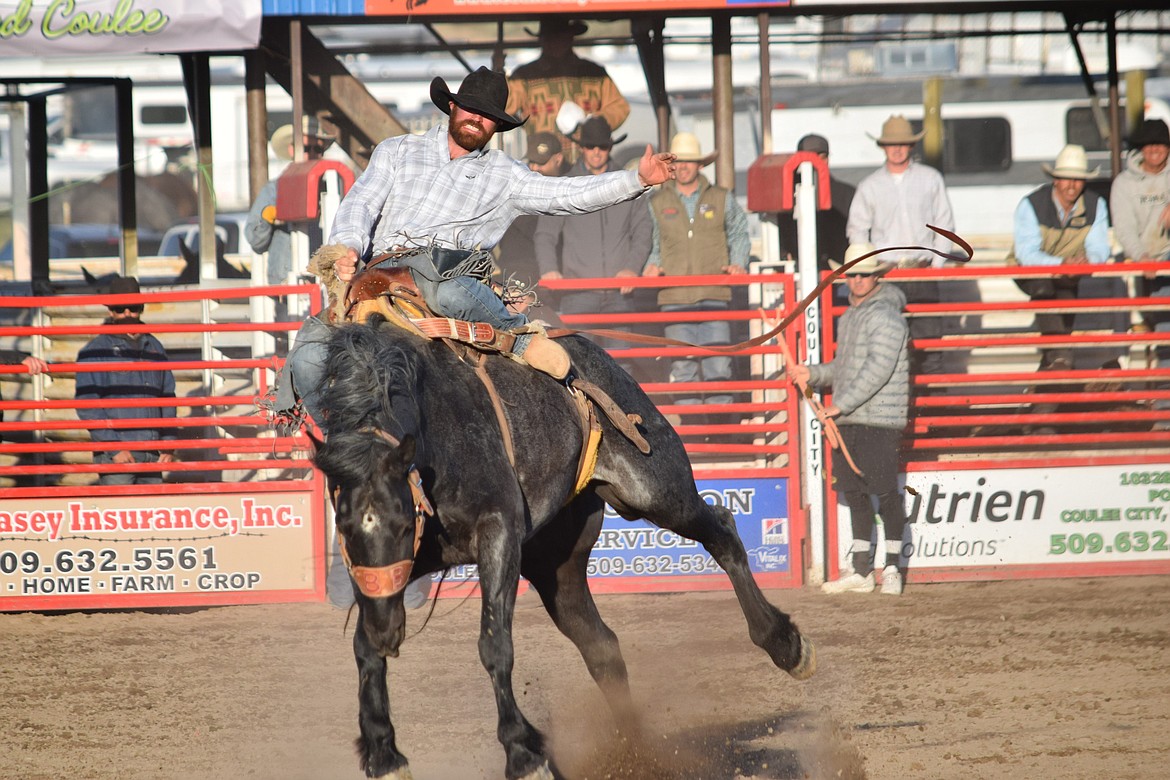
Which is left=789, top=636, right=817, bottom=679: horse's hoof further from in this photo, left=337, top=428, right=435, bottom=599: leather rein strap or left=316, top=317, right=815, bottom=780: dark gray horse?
left=337, top=428, right=435, bottom=599: leather rein strap

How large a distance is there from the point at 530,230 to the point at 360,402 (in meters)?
5.58

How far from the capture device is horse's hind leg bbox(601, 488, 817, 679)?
5176 millimetres

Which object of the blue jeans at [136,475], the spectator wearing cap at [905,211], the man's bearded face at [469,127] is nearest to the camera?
the man's bearded face at [469,127]

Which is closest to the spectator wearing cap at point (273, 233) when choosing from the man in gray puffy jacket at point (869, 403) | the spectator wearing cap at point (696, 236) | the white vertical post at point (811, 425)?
the spectator wearing cap at point (696, 236)

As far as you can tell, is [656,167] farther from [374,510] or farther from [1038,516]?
[1038,516]

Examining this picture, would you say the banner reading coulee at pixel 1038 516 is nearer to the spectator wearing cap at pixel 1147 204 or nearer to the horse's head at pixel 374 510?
the spectator wearing cap at pixel 1147 204

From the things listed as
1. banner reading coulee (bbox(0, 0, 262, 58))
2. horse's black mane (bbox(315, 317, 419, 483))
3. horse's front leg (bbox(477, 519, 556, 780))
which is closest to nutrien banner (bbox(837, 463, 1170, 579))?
horse's front leg (bbox(477, 519, 556, 780))

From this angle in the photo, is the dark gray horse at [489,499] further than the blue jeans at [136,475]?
No

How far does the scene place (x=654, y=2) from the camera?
29.5 feet

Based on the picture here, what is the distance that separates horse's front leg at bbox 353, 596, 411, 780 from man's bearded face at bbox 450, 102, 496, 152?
173 centimetres

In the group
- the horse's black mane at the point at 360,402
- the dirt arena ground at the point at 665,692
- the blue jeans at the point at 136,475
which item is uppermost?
the horse's black mane at the point at 360,402

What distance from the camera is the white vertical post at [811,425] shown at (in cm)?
851

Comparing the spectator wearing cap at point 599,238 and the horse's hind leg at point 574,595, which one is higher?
the spectator wearing cap at point 599,238

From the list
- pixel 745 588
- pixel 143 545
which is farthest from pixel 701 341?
pixel 143 545
